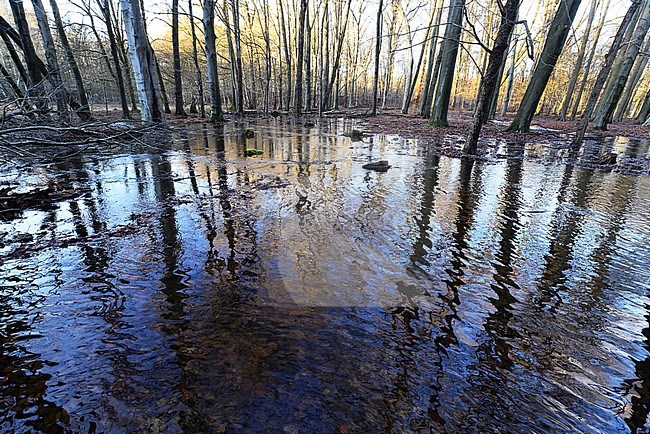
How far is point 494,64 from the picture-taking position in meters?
8.20

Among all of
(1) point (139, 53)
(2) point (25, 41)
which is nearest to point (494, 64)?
(1) point (139, 53)

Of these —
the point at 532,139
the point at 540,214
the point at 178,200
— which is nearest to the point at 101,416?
the point at 178,200

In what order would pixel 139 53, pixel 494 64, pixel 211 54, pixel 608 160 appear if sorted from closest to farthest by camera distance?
1. pixel 494 64
2. pixel 608 160
3. pixel 139 53
4. pixel 211 54

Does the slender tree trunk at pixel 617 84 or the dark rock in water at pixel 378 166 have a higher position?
the slender tree trunk at pixel 617 84

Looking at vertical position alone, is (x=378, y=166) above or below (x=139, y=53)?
below

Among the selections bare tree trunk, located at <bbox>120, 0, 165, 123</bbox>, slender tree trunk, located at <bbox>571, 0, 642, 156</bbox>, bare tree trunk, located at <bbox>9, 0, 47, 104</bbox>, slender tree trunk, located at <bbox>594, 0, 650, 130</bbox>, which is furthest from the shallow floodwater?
slender tree trunk, located at <bbox>594, 0, 650, 130</bbox>

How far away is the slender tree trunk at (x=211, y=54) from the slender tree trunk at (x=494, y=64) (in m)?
13.5

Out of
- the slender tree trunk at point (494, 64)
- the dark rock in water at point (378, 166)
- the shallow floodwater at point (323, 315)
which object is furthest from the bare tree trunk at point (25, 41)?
the slender tree trunk at point (494, 64)

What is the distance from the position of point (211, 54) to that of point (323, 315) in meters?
17.5

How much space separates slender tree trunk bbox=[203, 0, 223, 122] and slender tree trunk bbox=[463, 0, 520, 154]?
1345cm

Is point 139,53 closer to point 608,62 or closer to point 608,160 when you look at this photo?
point 608,160

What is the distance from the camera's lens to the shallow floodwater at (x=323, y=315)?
1774mm

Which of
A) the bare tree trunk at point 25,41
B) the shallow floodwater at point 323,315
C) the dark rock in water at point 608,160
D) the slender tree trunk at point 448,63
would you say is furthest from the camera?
the slender tree trunk at point 448,63

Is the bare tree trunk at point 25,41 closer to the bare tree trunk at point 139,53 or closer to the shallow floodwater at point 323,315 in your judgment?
the bare tree trunk at point 139,53
